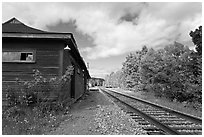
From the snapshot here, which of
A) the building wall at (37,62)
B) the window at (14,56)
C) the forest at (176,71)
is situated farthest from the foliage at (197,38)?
the window at (14,56)

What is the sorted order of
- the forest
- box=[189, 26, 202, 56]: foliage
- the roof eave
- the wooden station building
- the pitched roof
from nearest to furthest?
the roof eave → the wooden station building → the pitched roof → box=[189, 26, 202, 56]: foliage → the forest

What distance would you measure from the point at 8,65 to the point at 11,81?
2.32 feet

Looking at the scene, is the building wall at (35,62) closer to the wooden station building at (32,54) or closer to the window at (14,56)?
the wooden station building at (32,54)

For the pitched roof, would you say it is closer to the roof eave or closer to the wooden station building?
the wooden station building

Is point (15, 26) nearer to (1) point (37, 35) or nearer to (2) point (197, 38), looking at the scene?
(1) point (37, 35)

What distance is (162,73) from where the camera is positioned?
17438 mm

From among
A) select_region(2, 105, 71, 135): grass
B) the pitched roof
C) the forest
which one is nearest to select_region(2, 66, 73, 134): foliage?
select_region(2, 105, 71, 135): grass

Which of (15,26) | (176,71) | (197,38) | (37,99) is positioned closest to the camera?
(37,99)

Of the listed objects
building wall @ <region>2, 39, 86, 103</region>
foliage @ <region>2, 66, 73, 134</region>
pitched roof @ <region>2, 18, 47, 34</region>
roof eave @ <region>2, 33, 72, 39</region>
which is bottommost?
foliage @ <region>2, 66, 73, 134</region>

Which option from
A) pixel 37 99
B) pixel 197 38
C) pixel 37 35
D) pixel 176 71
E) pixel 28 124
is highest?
pixel 197 38

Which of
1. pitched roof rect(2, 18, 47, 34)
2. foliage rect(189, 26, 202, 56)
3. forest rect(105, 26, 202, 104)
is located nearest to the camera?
pitched roof rect(2, 18, 47, 34)

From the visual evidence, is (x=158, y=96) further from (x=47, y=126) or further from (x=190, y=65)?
(x=47, y=126)

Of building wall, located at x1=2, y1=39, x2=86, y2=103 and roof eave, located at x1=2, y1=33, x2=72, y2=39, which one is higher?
roof eave, located at x1=2, y1=33, x2=72, y2=39

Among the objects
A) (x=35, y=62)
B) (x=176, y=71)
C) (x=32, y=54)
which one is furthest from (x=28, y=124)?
(x=176, y=71)
